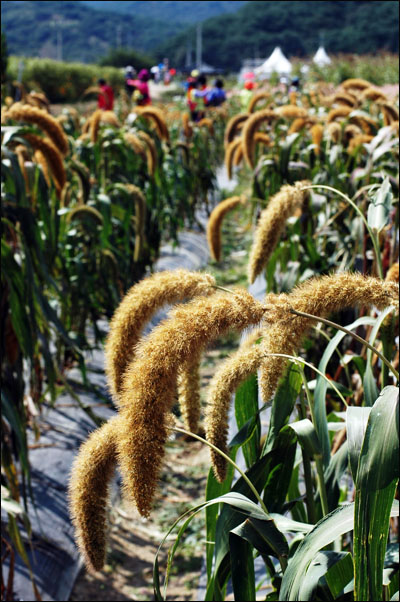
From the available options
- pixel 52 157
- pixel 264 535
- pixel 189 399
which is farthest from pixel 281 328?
pixel 52 157

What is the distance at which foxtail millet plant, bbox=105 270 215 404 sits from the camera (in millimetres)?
1054

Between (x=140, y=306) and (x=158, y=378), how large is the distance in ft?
0.70

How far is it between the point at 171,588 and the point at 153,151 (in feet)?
10.5

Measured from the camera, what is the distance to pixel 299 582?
44.1 inches

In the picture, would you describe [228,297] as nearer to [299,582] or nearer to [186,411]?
[186,411]

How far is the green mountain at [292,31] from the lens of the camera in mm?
73500

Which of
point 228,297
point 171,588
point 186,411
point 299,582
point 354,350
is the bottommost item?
point 171,588

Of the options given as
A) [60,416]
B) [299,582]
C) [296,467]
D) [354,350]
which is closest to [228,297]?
[299,582]

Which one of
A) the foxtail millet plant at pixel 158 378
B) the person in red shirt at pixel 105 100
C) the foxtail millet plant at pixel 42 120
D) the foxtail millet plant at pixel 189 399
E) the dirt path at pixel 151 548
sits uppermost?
the person in red shirt at pixel 105 100

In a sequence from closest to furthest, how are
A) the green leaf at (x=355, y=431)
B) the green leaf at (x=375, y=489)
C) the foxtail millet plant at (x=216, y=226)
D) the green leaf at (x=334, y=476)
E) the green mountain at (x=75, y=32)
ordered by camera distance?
the green leaf at (x=375, y=489) → the green leaf at (x=355, y=431) → the green leaf at (x=334, y=476) → the foxtail millet plant at (x=216, y=226) → the green mountain at (x=75, y=32)

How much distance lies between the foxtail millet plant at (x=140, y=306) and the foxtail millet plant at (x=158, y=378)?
14cm

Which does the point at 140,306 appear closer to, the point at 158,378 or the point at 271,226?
the point at 158,378

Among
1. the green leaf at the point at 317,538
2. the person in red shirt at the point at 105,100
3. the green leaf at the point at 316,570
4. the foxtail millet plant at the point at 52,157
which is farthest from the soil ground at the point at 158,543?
the person in red shirt at the point at 105,100

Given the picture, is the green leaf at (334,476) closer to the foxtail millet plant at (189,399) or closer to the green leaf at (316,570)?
the green leaf at (316,570)
